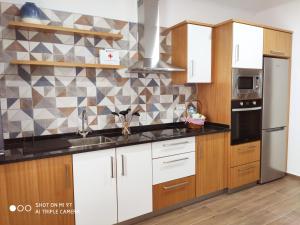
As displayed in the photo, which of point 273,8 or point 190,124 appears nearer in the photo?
point 190,124

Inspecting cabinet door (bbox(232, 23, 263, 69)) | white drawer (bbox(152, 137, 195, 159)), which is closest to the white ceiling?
cabinet door (bbox(232, 23, 263, 69))

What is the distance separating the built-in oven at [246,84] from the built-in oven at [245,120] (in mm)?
77

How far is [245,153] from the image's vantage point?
2979 mm

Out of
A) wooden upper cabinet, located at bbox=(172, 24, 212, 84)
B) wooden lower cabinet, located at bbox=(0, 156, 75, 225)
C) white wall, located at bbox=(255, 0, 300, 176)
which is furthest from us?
white wall, located at bbox=(255, 0, 300, 176)

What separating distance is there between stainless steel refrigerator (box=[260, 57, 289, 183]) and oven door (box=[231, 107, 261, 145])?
0.12m

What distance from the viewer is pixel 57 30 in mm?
2180

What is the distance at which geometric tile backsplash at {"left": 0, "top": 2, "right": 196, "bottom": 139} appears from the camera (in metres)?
2.14

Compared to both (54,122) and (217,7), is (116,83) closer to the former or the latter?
(54,122)

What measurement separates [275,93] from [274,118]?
0.35 m

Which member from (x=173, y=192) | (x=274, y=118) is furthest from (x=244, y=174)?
(x=173, y=192)

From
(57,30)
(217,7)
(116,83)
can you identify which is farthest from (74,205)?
(217,7)

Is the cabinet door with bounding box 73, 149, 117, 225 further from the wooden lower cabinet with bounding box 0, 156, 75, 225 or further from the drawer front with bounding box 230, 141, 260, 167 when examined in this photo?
the drawer front with bounding box 230, 141, 260, 167

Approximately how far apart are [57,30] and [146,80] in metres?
1.15

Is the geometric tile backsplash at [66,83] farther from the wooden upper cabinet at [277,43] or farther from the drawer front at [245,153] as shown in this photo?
the wooden upper cabinet at [277,43]
